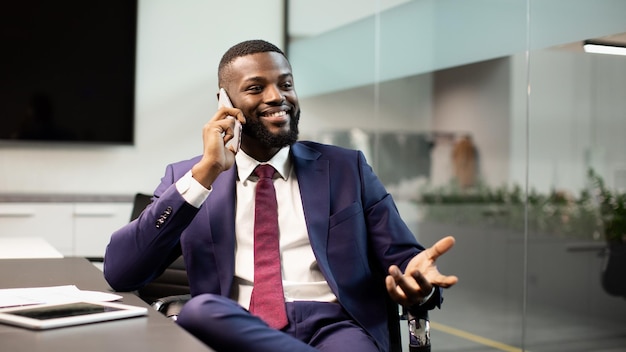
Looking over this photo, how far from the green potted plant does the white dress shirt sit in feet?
4.20

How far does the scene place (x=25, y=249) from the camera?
9.34ft

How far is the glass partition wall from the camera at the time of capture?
9.71 ft

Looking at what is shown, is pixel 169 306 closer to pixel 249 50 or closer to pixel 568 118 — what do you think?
pixel 249 50

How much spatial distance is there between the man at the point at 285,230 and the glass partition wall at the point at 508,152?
1.12 m

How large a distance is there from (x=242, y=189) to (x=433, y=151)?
2103mm

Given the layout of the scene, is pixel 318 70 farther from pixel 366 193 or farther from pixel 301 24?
pixel 366 193

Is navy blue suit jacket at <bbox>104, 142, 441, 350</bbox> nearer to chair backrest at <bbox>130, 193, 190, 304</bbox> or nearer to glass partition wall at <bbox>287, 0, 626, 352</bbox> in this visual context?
chair backrest at <bbox>130, 193, 190, 304</bbox>

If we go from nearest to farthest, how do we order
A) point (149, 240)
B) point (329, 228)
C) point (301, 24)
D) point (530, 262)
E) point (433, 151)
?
point (149, 240), point (329, 228), point (530, 262), point (433, 151), point (301, 24)

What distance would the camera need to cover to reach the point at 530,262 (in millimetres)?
3299

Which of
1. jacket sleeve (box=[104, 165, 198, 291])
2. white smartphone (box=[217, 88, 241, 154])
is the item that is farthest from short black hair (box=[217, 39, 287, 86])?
jacket sleeve (box=[104, 165, 198, 291])

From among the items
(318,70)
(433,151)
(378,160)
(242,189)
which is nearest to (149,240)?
(242,189)

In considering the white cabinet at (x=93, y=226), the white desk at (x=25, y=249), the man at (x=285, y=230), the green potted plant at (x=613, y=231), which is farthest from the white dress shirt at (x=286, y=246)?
the white cabinet at (x=93, y=226)

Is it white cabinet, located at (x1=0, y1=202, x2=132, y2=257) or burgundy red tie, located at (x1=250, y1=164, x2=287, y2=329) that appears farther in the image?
white cabinet, located at (x1=0, y1=202, x2=132, y2=257)

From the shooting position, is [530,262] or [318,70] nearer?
[530,262]
